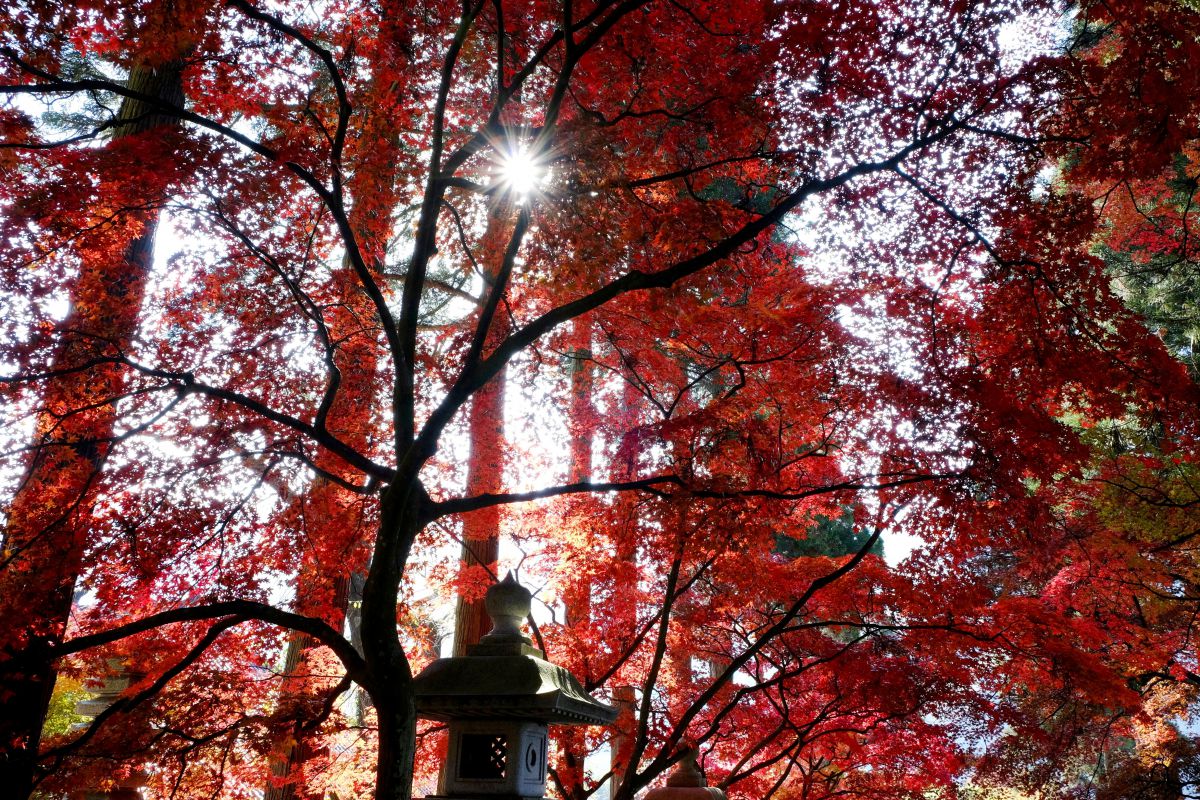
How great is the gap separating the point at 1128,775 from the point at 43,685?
13.3 m

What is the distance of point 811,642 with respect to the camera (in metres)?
8.58

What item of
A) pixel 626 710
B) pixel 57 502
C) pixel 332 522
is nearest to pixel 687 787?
pixel 626 710

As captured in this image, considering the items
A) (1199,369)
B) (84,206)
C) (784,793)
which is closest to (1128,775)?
(784,793)

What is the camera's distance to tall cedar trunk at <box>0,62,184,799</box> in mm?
6395

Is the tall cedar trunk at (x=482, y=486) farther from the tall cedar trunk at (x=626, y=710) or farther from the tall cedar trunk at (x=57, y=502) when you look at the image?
the tall cedar trunk at (x=57, y=502)

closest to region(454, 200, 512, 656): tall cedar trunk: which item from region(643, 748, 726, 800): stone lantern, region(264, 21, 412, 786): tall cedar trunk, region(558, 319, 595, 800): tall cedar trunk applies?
region(558, 319, 595, 800): tall cedar trunk

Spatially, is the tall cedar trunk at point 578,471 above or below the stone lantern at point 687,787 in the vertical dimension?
above

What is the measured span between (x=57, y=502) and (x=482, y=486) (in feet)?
16.7

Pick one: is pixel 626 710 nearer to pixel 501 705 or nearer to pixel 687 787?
pixel 687 787

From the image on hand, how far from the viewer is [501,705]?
195 inches

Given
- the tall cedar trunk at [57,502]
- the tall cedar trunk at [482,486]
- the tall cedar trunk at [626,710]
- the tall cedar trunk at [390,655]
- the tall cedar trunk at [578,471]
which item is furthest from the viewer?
the tall cedar trunk at [482,486]

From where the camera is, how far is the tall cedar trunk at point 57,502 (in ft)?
21.0

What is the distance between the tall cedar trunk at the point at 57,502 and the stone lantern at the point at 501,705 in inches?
128

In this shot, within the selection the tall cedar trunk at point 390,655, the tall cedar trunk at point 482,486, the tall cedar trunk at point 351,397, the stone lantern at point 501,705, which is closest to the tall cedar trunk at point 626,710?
the stone lantern at point 501,705
